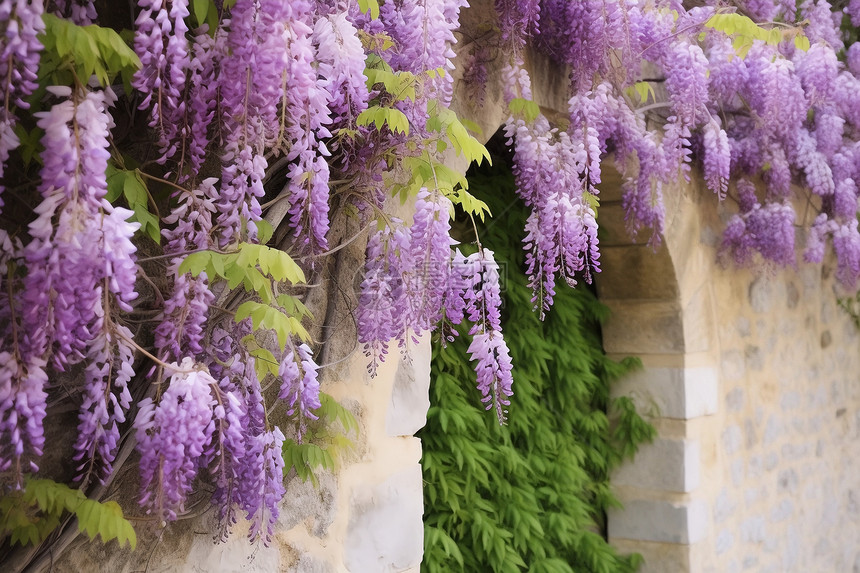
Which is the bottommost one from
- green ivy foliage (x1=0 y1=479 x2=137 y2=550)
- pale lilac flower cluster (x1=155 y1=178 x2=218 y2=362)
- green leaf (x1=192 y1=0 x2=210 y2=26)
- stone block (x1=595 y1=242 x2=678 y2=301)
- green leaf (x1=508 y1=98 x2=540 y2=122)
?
green ivy foliage (x1=0 y1=479 x2=137 y2=550)

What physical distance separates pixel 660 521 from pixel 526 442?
→ 678 mm

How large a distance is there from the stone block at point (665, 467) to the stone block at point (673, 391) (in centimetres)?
13

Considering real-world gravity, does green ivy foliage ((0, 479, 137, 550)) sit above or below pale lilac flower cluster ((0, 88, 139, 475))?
below

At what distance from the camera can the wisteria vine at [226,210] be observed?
44.7 inches

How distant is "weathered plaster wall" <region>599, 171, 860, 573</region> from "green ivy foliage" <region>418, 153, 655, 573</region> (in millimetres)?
113

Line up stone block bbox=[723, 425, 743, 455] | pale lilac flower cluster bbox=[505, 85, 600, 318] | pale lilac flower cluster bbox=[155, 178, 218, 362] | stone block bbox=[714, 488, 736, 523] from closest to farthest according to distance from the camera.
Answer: pale lilac flower cluster bbox=[155, 178, 218, 362] < pale lilac flower cluster bbox=[505, 85, 600, 318] < stone block bbox=[714, 488, 736, 523] < stone block bbox=[723, 425, 743, 455]

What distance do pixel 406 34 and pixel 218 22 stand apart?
19.6 inches

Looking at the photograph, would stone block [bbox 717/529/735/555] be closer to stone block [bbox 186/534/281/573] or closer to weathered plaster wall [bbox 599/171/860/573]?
weathered plaster wall [bbox 599/171/860/573]

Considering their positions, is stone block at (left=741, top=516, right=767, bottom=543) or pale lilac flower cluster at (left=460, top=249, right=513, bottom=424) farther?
stone block at (left=741, top=516, right=767, bottom=543)

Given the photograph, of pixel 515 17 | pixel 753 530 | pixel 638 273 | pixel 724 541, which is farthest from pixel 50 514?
pixel 753 530

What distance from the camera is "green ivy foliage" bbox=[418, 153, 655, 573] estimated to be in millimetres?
3057

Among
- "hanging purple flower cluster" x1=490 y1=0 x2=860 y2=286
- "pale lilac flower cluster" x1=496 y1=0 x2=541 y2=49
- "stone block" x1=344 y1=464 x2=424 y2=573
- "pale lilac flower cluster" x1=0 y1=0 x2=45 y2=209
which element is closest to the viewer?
"pale lilac flower cluster" x1=0 y1=0 x2=45 y2=209

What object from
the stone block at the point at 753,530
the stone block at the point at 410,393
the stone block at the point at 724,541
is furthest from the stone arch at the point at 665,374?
the stone block at the point at 410,393

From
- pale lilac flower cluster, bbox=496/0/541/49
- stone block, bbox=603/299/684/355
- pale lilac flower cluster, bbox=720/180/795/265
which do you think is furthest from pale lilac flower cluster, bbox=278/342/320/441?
pale lilac flower cluster, bbox=720/180/795/265
